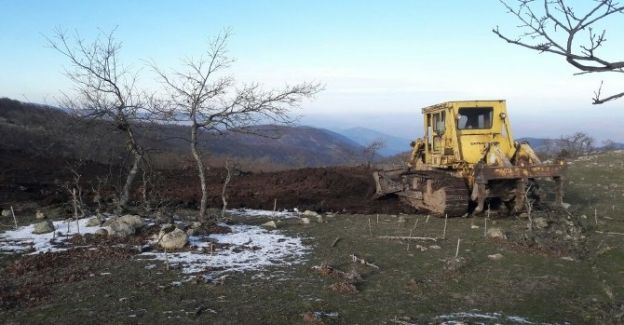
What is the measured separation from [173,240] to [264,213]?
15.6ft

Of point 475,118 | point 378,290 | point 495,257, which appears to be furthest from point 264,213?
point 378,290

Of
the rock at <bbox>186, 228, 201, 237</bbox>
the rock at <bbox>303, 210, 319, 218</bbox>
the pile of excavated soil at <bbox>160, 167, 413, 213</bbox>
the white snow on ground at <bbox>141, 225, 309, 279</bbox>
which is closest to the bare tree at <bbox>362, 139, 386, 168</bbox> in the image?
the pile of excavated soil at <bbox>160, 167, 413, 213</bbox>

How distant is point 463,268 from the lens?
814 centimetres

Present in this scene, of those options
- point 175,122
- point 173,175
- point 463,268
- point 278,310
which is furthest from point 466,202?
point 173,175

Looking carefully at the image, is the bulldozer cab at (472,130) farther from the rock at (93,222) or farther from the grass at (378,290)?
the rock at (93,222)

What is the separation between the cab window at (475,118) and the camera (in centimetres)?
1428

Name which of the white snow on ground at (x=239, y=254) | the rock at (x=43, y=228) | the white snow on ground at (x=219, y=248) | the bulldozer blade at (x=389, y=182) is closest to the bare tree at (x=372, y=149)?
the bulldozer blade at (x=389, y=182)

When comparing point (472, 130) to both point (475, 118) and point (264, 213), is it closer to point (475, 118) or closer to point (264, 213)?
point (475, 118)

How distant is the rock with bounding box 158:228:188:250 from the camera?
29.5ft

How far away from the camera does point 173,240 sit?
29.7ft

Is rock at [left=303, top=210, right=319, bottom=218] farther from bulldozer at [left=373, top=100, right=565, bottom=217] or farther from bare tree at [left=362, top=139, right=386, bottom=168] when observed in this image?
bare tree at [left=362, top=139, right=386, bottom=168]

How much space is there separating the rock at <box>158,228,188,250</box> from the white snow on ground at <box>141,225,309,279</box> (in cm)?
24

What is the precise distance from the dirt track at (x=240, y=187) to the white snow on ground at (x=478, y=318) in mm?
8411

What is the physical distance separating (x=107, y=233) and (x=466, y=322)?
6.67m
